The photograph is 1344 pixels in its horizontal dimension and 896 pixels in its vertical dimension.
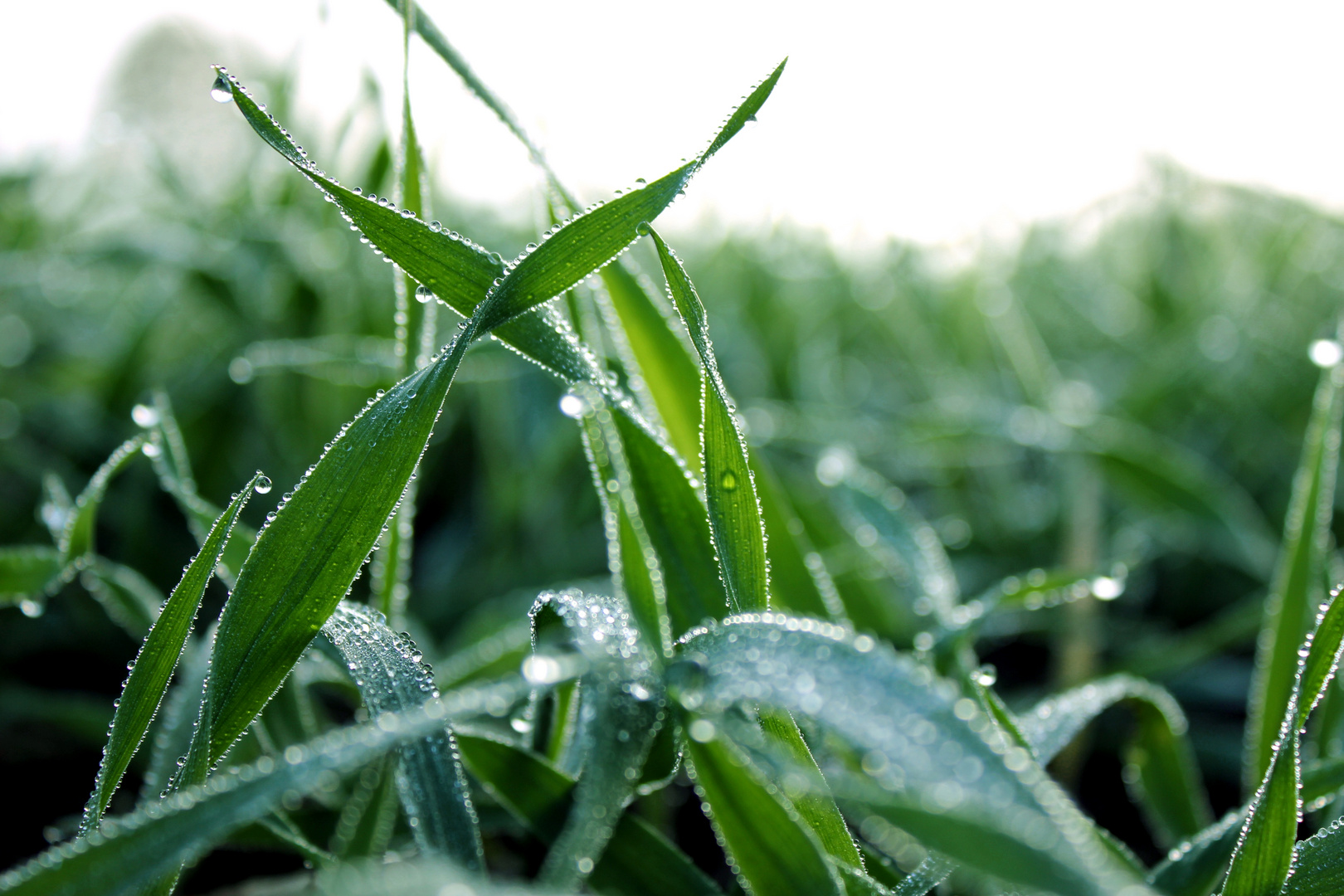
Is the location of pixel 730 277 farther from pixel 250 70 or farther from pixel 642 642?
pixel 642 642

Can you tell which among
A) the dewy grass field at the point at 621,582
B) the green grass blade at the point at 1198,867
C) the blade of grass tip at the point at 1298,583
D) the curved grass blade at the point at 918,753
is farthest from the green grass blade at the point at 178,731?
the blade of grass tip at the point at 1298,583

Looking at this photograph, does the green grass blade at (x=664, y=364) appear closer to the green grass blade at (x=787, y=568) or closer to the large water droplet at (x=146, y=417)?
the green grass blade at (x=787, y=568)

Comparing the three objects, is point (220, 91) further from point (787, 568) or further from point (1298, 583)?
point (1298, 583)

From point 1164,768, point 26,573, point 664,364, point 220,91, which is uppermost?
point 220,91

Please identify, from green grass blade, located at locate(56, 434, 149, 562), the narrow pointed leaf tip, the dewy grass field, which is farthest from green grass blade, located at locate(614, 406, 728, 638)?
green grass blade, located at locate(56, 434, 149, 562)

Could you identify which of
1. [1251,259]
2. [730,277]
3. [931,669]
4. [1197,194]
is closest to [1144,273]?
[1197,194]

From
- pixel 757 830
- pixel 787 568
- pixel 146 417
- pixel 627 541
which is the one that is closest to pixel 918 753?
pixel 757 830
